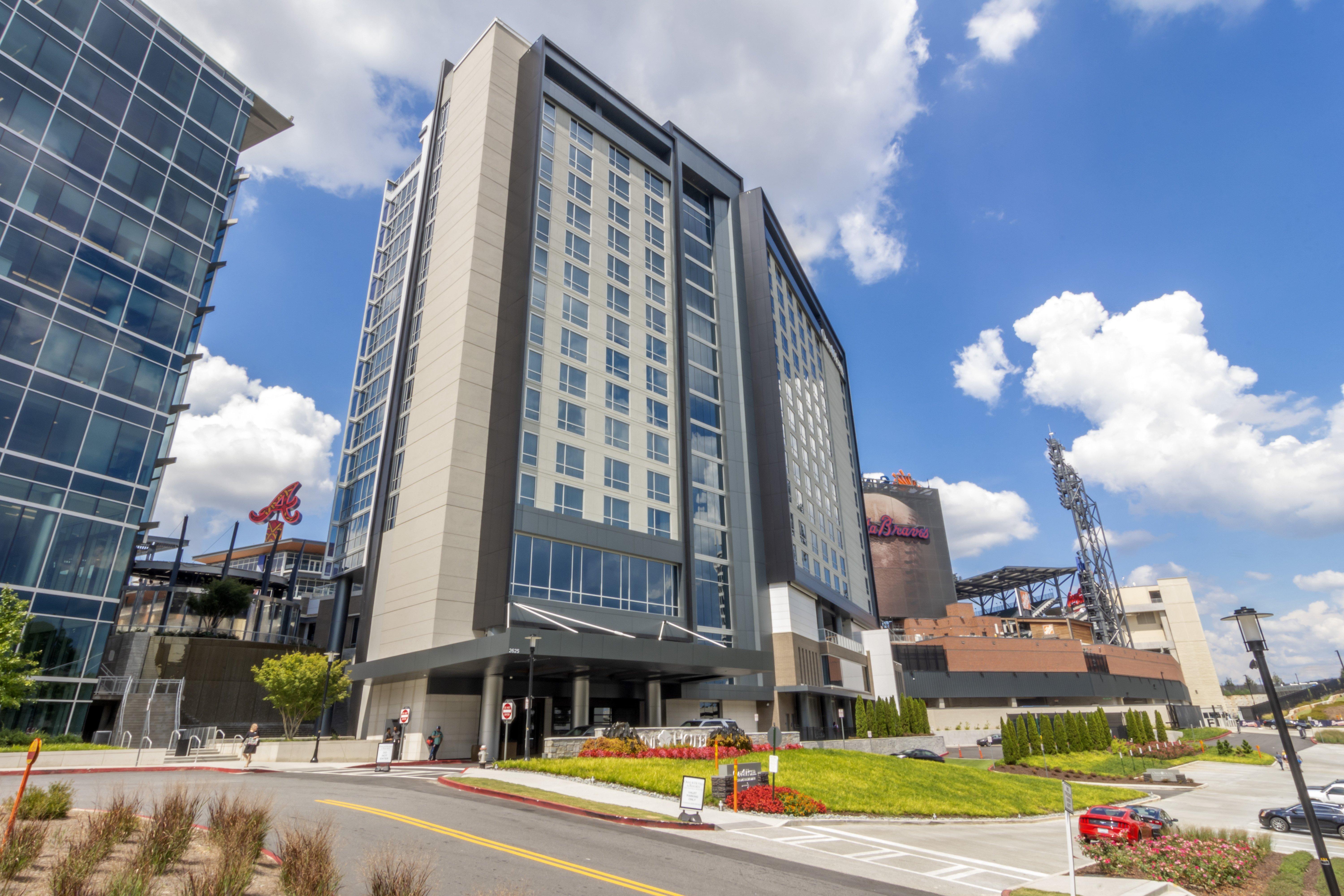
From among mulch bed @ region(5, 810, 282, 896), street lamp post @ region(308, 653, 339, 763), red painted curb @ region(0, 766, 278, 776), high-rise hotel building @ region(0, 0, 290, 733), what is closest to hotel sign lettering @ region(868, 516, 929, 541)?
street lamp post @ region(308, 653, 339, 763)

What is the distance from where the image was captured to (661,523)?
52500 mm

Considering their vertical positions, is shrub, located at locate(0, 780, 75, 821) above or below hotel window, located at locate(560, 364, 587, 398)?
below

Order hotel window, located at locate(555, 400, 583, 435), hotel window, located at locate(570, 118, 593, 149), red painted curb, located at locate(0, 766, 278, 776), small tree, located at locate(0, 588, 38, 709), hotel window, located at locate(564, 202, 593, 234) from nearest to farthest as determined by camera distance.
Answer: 1. red painted curb, located at locate(0, 766, 278, 776)
2. small tree, located at locate(0, 588, 38, 709)
3. hotel window, located at locate(555, 400, 583, 435)
4. hotel window, located at locate(564, 202, 593, 234)
5. hotel window, located at locate(570, 118, 593, 149)

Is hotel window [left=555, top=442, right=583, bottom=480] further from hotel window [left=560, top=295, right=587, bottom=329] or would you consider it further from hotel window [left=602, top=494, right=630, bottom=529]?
hotel window [left=560, top=295, right=587, bottom=329]

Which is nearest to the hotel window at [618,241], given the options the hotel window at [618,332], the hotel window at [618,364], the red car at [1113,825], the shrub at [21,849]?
the hotel window at [618,332]

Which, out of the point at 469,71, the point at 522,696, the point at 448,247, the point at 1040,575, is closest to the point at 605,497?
the point at 522,696

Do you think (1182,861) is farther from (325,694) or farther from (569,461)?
(325,694)

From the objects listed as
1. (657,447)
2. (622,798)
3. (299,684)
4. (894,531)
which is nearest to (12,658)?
(299,684)

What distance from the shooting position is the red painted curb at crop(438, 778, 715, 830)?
65.3 feet

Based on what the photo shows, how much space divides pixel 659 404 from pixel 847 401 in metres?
62.1

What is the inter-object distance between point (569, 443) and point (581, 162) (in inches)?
989

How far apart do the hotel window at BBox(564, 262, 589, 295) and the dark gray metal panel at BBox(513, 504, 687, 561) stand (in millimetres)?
17857

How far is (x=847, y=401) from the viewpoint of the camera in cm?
11131

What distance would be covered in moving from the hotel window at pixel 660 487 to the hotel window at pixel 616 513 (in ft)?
9.09
